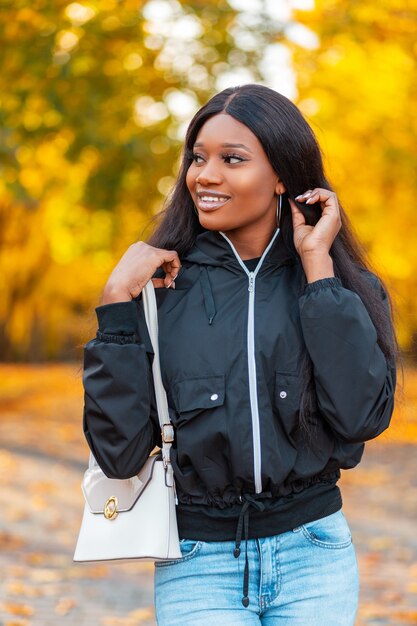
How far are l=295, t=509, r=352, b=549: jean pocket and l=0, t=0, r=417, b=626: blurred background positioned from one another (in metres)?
0.52

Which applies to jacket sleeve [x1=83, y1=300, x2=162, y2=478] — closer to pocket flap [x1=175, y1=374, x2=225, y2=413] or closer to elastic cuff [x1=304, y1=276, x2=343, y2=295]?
pocket flap [x1=175, y1=374, x2=225, y2=413]

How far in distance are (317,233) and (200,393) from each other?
1.84 ft

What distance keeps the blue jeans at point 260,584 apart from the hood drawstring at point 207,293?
1.96ft

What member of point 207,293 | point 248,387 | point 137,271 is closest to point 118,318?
point 137,271

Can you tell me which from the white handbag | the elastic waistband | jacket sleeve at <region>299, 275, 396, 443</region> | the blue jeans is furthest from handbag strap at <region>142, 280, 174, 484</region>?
jacket sleeve at <region>299, 275, 396, 443</region>

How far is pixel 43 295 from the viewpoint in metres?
26.8

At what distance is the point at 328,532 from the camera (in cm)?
277

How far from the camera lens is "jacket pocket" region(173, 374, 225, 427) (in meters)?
2.64

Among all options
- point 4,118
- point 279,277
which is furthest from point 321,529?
point 4,118

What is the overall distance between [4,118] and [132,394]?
7612mm

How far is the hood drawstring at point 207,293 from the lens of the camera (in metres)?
2.79

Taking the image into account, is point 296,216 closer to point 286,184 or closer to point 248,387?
point 286,184

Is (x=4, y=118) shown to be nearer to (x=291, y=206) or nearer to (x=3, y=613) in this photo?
(x=3, y=613)

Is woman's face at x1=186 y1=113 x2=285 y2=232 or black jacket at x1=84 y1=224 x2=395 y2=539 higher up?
woman's face at x1=186 y1=113 x2=285 y2=232
